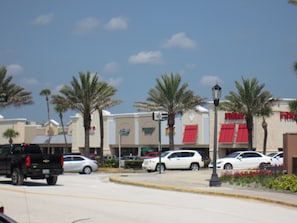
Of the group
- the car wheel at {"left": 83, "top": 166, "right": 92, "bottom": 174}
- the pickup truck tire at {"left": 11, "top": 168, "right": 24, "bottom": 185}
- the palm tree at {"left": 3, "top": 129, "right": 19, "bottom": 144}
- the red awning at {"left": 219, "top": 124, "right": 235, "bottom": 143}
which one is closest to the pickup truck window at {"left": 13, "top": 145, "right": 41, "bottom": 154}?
the pickup truck tire at {"left": 11, "top": 168, "right": 24, "bottom": 185}

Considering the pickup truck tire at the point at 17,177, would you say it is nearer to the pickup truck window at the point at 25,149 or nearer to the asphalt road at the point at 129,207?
the pickup truck window at the point at 25,149

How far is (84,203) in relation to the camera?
1750 cm

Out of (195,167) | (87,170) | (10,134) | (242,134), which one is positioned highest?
(10,134)

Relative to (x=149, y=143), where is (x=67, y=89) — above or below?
above

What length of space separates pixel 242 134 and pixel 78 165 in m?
29.1

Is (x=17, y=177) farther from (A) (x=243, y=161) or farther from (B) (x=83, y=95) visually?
(B) (x=83, y=95)

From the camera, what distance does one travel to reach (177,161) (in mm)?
40031

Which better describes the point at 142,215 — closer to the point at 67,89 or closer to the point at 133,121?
the point at 67,89

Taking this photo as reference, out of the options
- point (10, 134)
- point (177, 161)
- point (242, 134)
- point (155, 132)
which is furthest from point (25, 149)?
point (10, 134)

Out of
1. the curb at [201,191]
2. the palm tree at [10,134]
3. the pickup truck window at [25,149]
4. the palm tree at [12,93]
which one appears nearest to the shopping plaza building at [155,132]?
the palm tree at [10,134]

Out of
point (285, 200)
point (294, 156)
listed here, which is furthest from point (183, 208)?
point (294, 156)

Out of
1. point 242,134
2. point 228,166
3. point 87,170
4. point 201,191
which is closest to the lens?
point 201,191

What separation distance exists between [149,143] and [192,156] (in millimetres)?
33928

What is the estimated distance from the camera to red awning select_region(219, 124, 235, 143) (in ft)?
211
